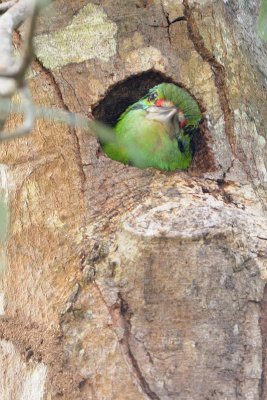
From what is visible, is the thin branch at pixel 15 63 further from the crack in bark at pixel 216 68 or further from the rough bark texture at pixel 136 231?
the crack in bark at pixel 216 68

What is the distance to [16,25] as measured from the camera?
309 centimetres

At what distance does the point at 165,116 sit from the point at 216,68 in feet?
2.40

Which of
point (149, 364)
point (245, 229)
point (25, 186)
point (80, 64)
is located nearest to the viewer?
point (149, 364)

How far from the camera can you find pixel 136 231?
10.3 ft

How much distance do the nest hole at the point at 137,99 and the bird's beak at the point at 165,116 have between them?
0.13 m

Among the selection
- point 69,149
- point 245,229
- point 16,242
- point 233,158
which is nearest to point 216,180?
point 233,158

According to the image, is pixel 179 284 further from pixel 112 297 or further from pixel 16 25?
pixel 16 25

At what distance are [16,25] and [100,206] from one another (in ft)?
2.61

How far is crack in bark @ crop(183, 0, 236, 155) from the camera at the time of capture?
3.75m

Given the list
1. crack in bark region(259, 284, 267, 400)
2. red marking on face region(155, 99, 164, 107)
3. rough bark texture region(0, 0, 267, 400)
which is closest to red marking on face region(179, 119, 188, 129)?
red marking on face region(155, 99, 164, 107)

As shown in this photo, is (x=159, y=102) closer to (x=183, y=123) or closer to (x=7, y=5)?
(x=183, y=123)

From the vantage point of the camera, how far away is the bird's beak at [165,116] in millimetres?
4500

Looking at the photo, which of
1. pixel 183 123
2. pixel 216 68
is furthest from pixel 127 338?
pixel 183 123

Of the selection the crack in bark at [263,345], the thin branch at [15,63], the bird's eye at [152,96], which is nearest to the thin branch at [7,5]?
the thin branch at [15,63]
